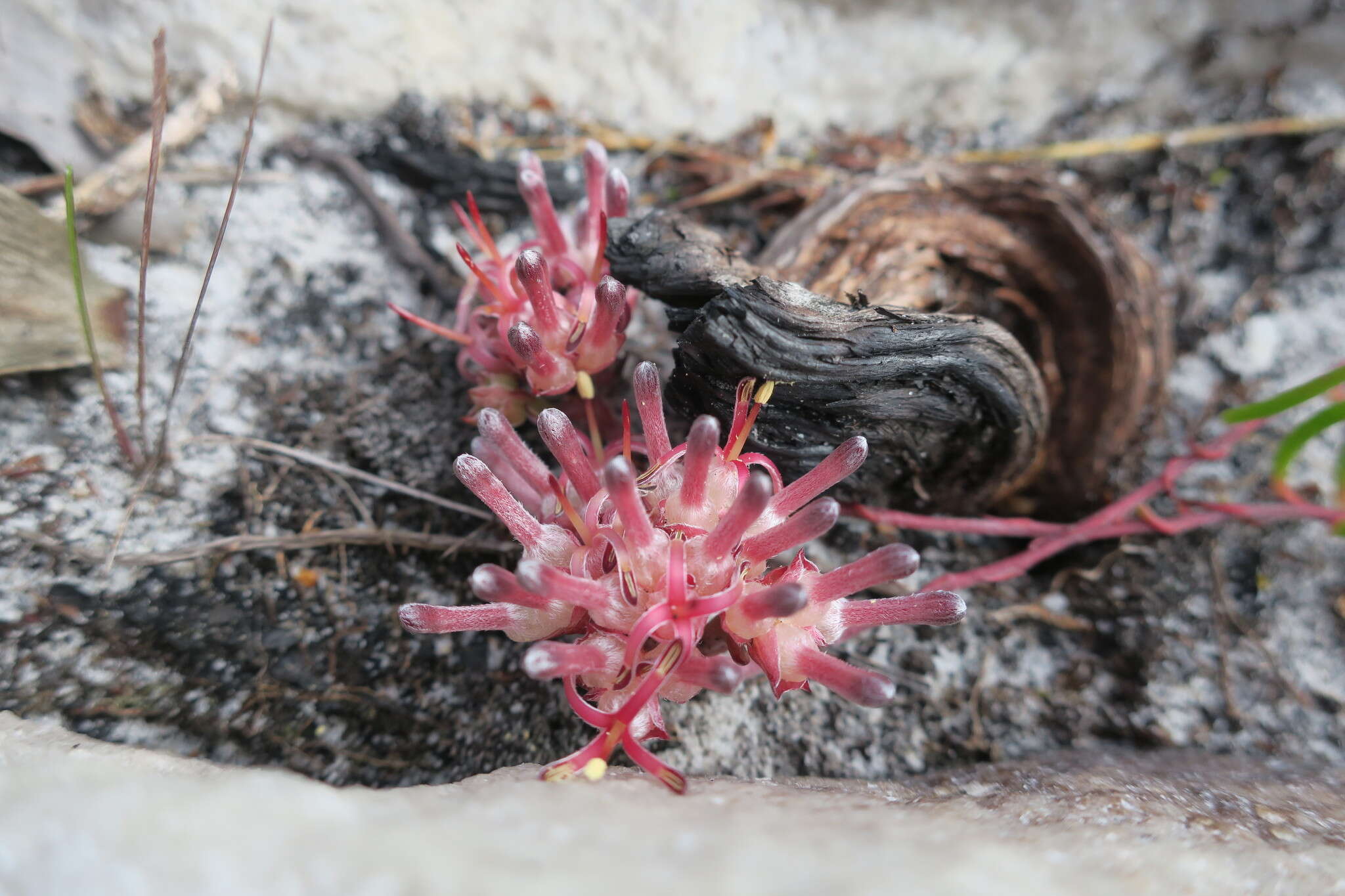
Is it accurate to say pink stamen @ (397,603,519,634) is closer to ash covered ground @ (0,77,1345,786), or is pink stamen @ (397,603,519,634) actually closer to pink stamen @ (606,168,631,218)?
ash covered ground @ (0,77,1345,786)

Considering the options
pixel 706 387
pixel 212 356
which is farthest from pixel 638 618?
pixel 212 356

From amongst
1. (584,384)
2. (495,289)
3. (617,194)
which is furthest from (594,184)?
(584,384)

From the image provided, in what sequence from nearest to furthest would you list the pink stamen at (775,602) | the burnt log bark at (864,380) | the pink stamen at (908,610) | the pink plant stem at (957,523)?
the pink stamen at (775,602)
the pink stamen at (908,610)
the burnt log bark at (864,380)
the pink plant stem at (957,523)

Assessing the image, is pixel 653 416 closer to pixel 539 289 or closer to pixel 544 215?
pixel 539 289

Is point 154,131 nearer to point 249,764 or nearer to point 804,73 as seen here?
point 249,764

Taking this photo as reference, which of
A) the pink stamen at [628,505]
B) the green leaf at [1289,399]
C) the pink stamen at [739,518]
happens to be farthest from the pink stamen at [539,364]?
the green leaf at [1289,399]

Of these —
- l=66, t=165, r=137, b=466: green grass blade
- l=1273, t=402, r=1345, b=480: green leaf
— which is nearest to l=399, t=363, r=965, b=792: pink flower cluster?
l=66, t=165, r=137, b=466: green grass blade

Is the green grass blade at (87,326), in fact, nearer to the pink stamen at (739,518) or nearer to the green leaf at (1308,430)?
the pink stamen at (739,518)
